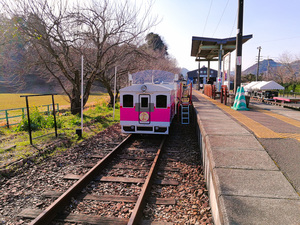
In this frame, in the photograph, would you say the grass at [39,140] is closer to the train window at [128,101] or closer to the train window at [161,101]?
the train window at [128,101]

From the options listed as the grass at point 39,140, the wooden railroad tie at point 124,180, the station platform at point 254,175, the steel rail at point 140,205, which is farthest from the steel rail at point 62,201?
the station platform at point 254,175

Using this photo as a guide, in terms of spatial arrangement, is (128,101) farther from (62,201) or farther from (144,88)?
(62,201)

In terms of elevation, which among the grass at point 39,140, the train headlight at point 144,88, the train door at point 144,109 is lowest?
the grass at point 39,140

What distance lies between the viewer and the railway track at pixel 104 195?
3.98 m

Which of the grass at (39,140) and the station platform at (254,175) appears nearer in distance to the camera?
the station platform at (254,175)

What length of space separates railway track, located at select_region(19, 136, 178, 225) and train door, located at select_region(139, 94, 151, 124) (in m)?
2.01

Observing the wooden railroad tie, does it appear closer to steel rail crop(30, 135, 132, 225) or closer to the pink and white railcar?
steel rail crop(30, 135, 132, 225)

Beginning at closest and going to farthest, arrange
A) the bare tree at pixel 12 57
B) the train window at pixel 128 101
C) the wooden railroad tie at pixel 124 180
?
the wooden railroad tie at pixel 124 180, the train window at pixel 128 101, the bare tree at pixel 12 57

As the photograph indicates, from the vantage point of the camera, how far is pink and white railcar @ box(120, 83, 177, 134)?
8875mm

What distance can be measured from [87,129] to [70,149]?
3.43 m

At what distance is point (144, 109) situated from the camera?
9.05m

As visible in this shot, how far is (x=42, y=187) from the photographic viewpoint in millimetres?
5246

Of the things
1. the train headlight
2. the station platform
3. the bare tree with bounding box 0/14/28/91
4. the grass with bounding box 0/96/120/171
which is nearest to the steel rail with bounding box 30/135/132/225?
the grass with bounding box 0/96/120/171

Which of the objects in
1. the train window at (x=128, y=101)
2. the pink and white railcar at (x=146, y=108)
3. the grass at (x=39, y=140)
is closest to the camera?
the grass at (x=39, y=140)
